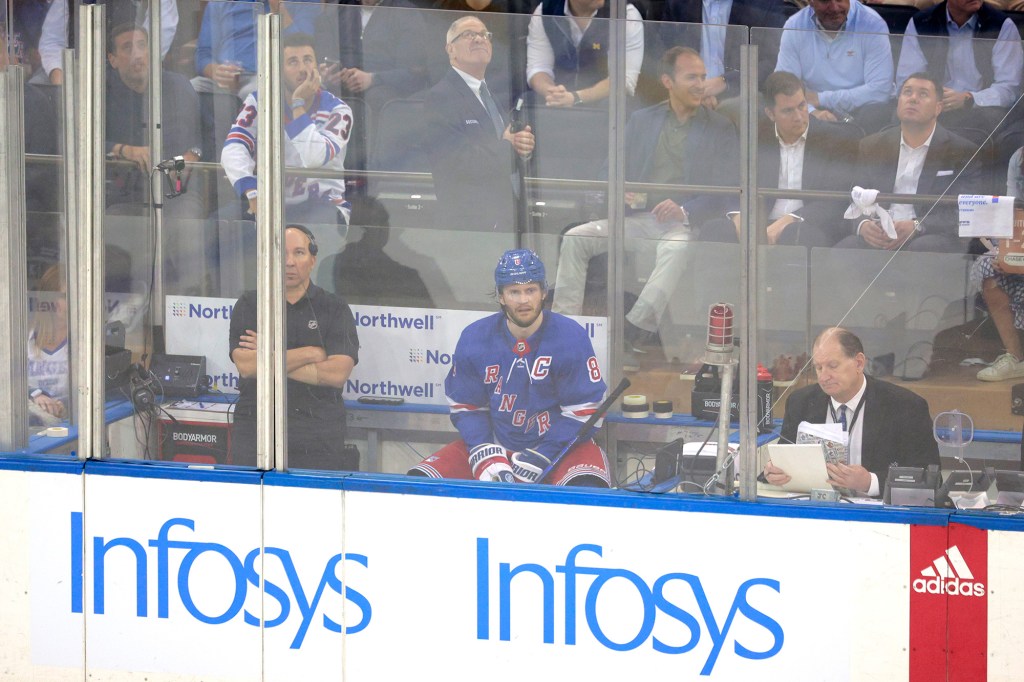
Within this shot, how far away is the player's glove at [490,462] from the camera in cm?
360

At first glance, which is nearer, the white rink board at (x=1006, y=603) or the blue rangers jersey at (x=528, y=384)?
the white rink board at (x=1006, y=603)

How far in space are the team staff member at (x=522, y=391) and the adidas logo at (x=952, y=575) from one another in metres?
1.06

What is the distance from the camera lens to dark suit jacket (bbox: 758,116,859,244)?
11.0 ft

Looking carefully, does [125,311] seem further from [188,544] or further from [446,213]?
[446,213]

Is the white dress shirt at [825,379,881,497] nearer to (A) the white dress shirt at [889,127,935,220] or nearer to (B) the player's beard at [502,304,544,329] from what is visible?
(A) the white dress shirt at [889,127,935,220]

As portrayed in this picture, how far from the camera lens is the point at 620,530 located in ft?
11.3

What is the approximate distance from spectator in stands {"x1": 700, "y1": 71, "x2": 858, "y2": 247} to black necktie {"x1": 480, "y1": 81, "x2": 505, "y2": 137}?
2.83 feet

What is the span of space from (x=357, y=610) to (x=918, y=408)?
195cm

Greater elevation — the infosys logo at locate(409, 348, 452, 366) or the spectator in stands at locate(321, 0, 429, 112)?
the spectator in stands at locate(321, 0, 429, 112)

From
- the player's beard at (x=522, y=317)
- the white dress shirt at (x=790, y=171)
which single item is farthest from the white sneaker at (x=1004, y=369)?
the player's beard at (x=522, y=317)

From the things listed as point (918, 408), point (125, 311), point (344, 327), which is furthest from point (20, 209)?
point (918, 408)

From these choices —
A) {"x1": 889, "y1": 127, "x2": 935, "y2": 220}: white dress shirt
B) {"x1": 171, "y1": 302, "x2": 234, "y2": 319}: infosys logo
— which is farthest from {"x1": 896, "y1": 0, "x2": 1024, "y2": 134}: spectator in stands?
{"x1": 171, "y1": 302, "x2": 234, "y2": 319}: infosys logo

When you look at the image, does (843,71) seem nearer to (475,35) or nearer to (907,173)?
(907,173)

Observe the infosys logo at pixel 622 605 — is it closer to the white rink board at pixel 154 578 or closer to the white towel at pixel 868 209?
the white rink board at pixel 154 578
